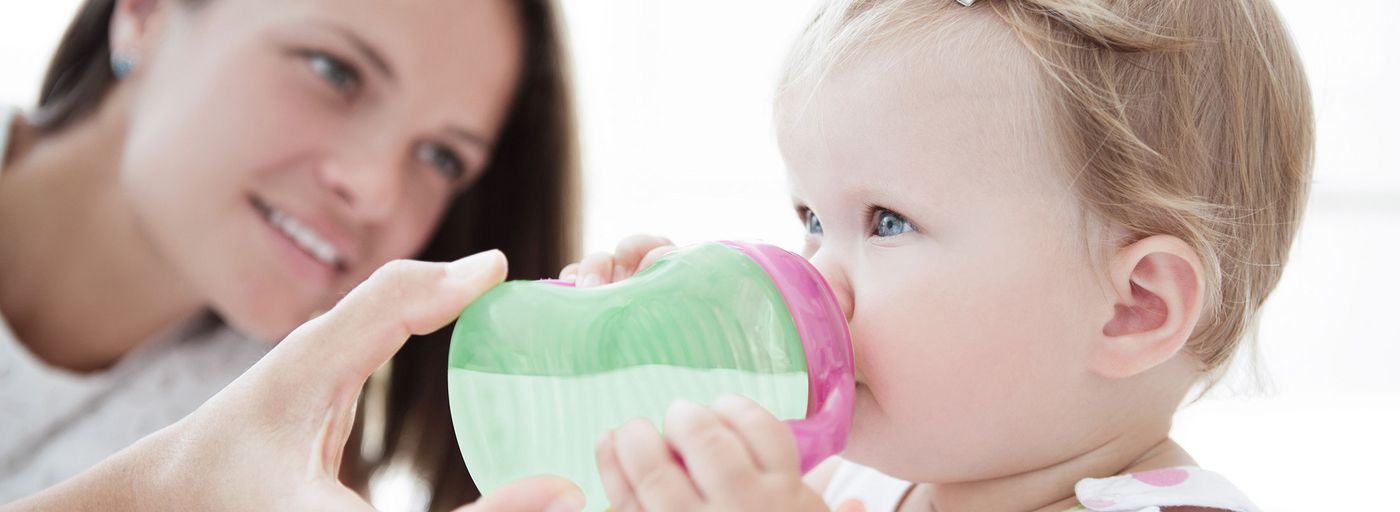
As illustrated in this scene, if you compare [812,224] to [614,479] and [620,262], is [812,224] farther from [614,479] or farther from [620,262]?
[614,479]

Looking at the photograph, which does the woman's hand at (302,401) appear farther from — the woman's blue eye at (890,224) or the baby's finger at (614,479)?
the woman's blue eye at (890,224)

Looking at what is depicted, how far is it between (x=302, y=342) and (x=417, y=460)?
Answer: 887 millimetres

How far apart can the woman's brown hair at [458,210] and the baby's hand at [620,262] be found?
57 centimetres

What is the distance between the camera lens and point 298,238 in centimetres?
146

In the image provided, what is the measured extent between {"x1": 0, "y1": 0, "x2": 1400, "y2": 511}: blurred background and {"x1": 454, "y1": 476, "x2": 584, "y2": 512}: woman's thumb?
1755mm

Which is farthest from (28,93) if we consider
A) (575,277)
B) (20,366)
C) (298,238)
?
(575,277)

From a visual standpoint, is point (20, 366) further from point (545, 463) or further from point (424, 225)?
point (545, 463)

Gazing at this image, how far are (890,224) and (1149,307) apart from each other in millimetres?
212

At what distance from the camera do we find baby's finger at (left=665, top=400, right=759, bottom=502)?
658 millimetres

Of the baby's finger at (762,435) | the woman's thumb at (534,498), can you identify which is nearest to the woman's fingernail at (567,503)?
the woman's thumb at (534,498)

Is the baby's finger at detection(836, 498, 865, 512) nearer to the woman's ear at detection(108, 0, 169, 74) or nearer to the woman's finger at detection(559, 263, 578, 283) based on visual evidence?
the woman's finger at detection(559, 263, 578, 283)

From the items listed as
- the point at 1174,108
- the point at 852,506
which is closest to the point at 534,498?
the point at 852,506

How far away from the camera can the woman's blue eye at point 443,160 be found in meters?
1.51

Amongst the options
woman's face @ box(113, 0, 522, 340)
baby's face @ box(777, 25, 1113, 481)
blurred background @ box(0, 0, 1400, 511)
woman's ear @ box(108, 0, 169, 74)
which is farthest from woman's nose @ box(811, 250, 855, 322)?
blurred background @ box(0, 0, 1400, 511)
